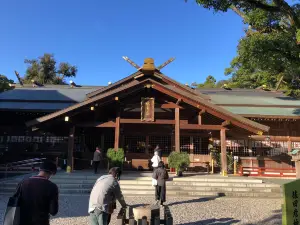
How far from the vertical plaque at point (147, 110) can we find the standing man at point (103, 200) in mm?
10172

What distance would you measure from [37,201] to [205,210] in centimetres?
658

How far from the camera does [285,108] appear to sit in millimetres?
19062

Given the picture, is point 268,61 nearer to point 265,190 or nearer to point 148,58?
point 265,190

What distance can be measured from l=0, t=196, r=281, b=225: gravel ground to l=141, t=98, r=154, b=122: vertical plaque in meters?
5.17

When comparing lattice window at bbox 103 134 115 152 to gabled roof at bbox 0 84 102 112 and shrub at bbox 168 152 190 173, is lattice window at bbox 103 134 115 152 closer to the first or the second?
gabled roof at bbox 0 84 102 112

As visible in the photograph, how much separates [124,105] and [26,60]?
3160 cm

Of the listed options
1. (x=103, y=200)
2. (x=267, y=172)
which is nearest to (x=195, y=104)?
(x=267, y=172)

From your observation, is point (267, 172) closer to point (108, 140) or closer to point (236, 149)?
point (236, 149)

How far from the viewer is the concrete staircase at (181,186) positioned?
1113 centimetres

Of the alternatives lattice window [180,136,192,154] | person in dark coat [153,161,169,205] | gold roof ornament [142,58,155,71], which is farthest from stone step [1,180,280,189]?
gold roof ornament [142,58,155,71]

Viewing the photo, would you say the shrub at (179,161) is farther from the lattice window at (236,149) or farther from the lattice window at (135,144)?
the lattice window at (236,149)

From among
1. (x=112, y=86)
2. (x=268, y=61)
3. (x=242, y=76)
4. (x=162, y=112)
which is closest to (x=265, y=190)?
(x=268, y=61)

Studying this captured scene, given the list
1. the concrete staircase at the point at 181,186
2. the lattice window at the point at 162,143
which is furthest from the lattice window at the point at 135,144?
the concrete staircase at the point at 181,186

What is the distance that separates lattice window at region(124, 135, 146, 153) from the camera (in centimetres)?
1714
